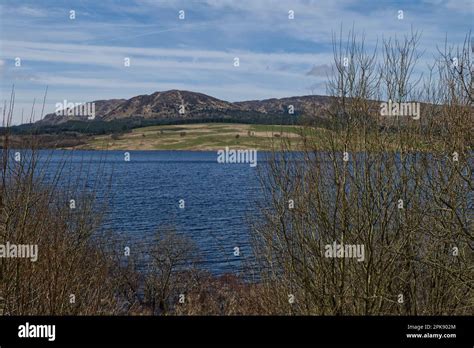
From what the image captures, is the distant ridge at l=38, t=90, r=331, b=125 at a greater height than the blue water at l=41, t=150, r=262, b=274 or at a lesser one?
greater

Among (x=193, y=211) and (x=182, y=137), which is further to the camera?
(x=182, y=137)

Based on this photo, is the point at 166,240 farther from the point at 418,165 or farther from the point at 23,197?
the point at 23,197
